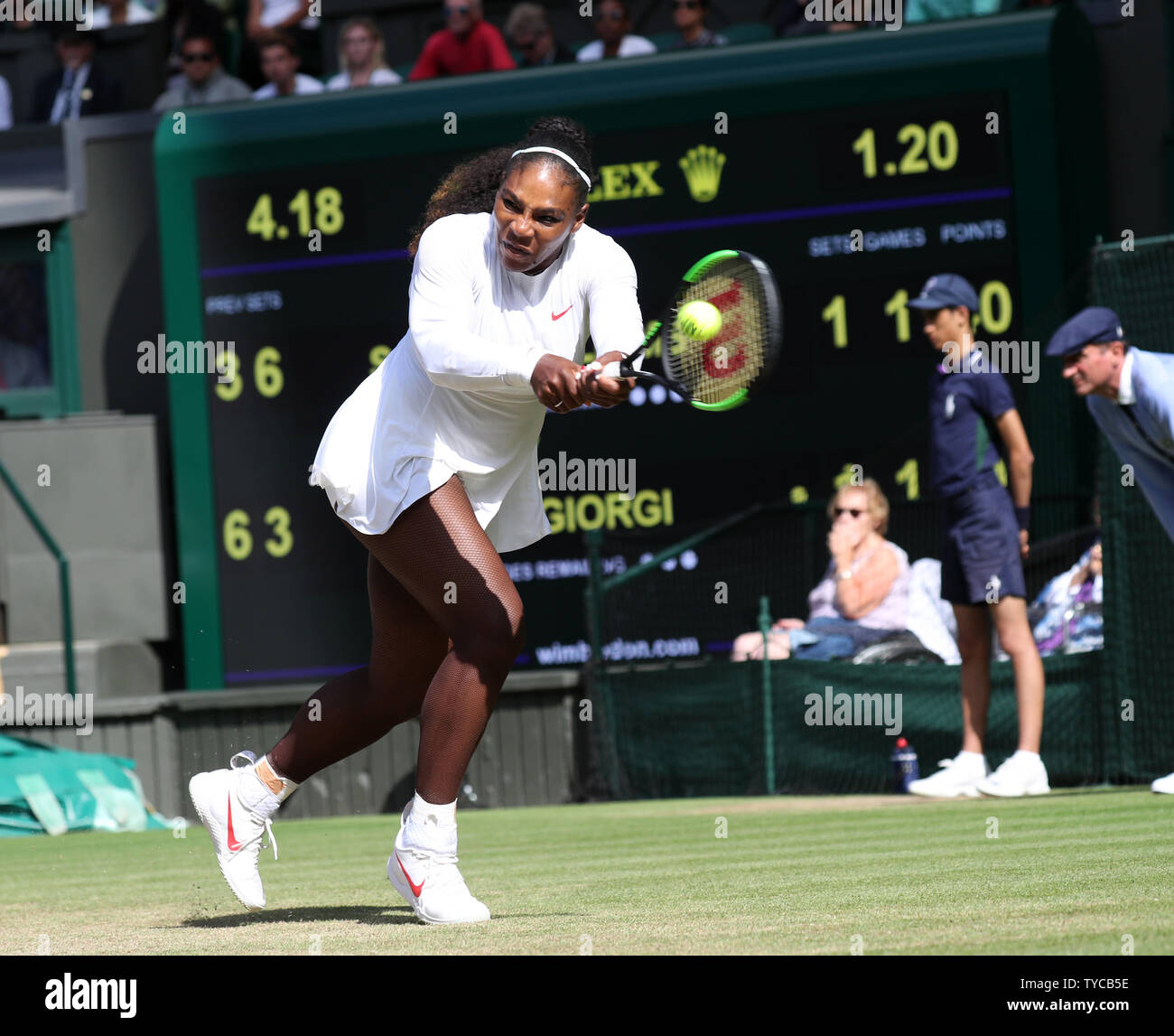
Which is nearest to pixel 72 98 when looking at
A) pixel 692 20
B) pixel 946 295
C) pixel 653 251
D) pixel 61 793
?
pixel 692 20

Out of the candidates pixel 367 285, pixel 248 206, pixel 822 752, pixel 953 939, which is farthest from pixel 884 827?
pixel 248 206

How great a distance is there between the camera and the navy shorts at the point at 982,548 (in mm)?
7816

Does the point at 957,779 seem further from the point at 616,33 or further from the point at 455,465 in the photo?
the point at 616,33

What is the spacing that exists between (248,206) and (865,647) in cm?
453

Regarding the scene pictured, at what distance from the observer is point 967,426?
798 cm

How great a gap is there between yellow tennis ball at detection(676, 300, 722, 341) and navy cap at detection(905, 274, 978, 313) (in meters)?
3.69

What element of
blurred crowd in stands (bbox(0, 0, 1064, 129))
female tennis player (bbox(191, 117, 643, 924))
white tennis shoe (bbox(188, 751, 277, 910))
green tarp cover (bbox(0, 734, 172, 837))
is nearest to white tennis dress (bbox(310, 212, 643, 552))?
female tennis player (bbox(191, 117, 643, 924))

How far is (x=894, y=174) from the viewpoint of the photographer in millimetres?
9977

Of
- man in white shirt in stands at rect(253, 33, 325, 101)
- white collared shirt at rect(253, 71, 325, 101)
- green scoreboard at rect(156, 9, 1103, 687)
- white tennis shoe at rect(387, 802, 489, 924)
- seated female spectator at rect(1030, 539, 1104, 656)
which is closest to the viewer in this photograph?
white tennis shoe at rect(387, 802, 489, 924)

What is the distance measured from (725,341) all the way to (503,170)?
28.8 inches

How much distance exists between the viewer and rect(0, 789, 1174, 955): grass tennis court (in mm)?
3717

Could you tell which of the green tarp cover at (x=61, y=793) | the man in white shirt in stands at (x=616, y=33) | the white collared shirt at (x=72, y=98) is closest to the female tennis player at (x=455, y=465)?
the green tarp cover at (x=61, y=793)

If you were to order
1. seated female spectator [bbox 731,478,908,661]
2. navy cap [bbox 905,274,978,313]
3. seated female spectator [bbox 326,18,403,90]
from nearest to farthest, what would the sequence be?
navy cap [bbox 905,274,978,313]
seated female spectator [bbox 731,478,908,661]
seated female spectator [bbox 326,18,403,90]

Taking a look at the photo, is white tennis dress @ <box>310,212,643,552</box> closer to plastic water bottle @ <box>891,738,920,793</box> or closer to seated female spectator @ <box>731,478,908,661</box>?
plastic water bottle @ <box>891,738,920,793</box>
